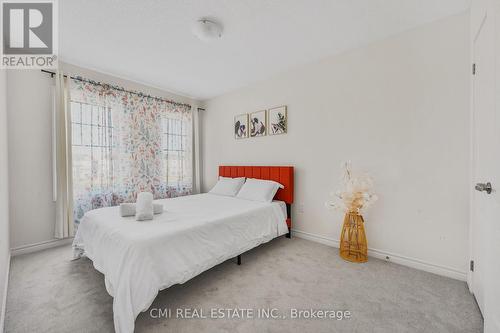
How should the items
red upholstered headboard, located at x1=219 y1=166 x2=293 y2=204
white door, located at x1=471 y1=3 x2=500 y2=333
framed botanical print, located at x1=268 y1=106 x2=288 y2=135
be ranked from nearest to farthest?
white door, located at x1=471 y1=3 x2=500 y2=333 → red upholstered headboard, located at x1=219 y1=166 x2=293 y2=204 → framed botanical print, located at x1=268 y1=106 x2=288 y2=135

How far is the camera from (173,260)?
1.64m

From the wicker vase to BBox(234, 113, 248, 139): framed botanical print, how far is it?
85.5 inches

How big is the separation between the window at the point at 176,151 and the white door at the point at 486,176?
158 inches

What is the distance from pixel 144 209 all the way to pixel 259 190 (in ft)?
5.11

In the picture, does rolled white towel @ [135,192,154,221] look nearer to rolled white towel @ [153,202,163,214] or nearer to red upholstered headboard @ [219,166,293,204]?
rolled white towel @ [153,202,163,214]

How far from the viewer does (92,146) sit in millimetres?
3127

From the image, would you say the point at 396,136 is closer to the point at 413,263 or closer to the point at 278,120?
the point at 413,263

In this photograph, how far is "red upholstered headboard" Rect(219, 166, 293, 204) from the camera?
311 centimetres

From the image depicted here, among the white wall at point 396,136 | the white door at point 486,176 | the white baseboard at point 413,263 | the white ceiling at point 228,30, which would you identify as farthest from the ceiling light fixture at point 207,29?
the white baseboard at point 413,263

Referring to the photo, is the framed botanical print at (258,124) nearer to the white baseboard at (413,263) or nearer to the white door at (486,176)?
the white baseboard at (413,263)

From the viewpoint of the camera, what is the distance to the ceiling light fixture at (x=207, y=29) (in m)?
2.09

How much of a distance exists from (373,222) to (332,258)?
0.64m

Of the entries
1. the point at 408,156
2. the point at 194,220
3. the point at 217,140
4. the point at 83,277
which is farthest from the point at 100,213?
the point at 408,156

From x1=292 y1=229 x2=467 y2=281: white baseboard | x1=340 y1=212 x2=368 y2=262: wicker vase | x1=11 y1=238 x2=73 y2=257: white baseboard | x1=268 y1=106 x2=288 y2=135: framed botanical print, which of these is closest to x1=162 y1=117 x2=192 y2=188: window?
x1=11 y1=238 x2=73 y2=257: white baseboard
